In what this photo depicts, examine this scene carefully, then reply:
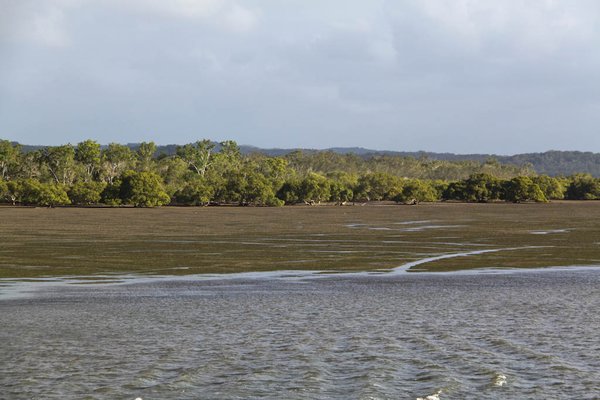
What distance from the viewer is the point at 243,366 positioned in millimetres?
13617

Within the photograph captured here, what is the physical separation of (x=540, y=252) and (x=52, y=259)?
20168mm

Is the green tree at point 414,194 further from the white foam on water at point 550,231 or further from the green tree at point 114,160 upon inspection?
the white foam on water at point 550,231

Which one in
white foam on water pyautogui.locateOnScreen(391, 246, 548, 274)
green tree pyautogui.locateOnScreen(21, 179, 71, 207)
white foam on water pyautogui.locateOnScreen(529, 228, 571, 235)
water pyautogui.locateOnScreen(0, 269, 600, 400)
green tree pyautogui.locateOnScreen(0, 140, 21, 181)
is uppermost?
green tree pyautogui.locateOnScreen(0, 140, 21, 181)

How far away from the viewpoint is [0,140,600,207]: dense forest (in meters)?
118

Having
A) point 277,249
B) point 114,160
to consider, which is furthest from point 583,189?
point 277,249

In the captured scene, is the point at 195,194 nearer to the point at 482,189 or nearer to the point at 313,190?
the point at 313,190

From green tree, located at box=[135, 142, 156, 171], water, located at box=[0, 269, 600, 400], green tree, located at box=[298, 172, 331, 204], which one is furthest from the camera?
green tree, located at box=[135, 142, 156, 171]

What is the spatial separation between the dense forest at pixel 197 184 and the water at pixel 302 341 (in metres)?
96.7

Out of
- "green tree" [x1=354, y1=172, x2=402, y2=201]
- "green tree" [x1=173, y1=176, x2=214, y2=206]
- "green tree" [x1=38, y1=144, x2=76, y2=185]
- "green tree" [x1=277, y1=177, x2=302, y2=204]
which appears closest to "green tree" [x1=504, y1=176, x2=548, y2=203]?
"green tree" [x1=354, y1=172, x2=402, y2=201]

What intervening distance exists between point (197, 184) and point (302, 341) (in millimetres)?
112256

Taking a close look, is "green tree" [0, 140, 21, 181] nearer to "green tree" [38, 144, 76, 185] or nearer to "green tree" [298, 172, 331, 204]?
"green tree" [38, 144, 76, 185]

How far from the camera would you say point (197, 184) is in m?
127

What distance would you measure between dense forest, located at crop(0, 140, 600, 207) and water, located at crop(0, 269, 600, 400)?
96658 millimetres

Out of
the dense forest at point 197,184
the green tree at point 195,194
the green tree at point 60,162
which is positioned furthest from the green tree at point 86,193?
the green tree at point 60,162
